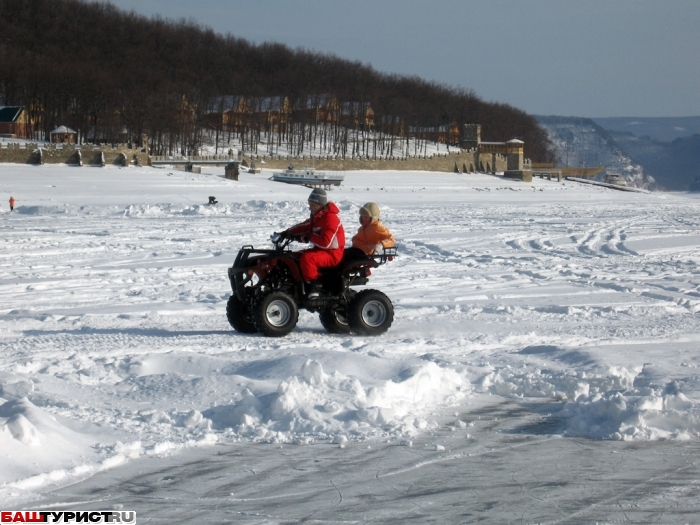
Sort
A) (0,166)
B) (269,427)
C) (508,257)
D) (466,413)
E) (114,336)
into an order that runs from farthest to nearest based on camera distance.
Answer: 1. (0,166)
2. (508,257)
3. (114,336)
4. (466,413)
5. (269,427)

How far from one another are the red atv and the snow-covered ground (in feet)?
0.69

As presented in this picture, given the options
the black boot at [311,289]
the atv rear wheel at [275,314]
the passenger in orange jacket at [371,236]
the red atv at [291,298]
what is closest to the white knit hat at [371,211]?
the passenger in orange jacket at [371,236]

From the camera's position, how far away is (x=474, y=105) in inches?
5531

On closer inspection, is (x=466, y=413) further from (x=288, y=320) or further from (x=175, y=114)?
→ (x=175, y=114)

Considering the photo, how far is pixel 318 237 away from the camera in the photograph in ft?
30.9

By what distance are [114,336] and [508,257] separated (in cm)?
1070

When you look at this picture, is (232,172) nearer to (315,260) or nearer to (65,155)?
(65,155)

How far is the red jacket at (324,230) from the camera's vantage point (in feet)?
30.6

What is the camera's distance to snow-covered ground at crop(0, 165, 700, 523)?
5.55 metres

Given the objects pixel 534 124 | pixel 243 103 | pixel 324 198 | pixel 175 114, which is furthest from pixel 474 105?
pixel 324 198

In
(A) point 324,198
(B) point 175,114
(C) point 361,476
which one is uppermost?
(B) point 175,114

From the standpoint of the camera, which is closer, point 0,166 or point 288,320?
point 288,320

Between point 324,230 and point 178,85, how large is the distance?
90176 mm

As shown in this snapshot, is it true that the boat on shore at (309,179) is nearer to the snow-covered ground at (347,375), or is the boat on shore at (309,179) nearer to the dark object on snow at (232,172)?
the dark object on snow at (232,172)
